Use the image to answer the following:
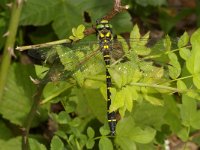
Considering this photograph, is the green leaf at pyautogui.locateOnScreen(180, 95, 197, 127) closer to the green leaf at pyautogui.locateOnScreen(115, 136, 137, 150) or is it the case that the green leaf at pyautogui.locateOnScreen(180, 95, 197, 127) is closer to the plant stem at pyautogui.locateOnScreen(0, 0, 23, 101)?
the green leaf at pyautogui.locateOnScreen(115, 136, 137, 150)

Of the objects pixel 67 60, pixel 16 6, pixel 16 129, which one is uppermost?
pixel 16 6

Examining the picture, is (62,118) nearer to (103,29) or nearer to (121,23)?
(103,29)

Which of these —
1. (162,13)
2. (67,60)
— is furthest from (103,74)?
(162,13)

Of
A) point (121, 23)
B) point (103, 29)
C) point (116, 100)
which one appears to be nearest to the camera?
point (116, 100)

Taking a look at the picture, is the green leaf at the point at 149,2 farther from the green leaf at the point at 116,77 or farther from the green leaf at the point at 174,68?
the green leaf at the point at 116,77

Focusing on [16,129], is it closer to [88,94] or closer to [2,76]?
[88,94]

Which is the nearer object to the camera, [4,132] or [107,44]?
[107,44]

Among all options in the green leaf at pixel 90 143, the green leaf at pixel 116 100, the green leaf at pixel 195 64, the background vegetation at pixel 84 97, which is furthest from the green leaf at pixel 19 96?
the green leaf at pixel 195 64

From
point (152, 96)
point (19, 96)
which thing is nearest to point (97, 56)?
point (152, 96)
